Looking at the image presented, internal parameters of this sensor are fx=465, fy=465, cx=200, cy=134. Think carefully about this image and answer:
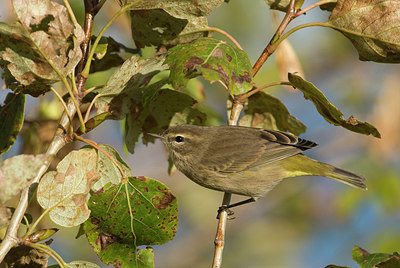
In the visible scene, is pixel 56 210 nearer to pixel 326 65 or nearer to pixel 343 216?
pixel 343 216

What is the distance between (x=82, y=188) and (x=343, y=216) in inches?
184

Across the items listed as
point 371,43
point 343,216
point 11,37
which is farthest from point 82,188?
point 343,216

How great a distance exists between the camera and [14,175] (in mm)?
2201

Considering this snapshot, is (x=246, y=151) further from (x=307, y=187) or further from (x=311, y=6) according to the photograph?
(x=307, y=187)

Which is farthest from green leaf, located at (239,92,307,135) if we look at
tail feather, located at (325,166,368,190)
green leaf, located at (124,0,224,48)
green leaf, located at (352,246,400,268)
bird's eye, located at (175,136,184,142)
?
green leaf, located at (352,246,400,268)

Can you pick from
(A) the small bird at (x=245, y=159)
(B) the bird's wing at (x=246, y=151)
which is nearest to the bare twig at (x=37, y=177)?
(A) the small bird at (x=245, y=159)

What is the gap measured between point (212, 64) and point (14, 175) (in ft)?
4.12

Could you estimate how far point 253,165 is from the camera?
4.78 m

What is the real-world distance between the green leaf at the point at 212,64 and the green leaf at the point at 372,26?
74 cm

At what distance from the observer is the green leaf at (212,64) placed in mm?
2701


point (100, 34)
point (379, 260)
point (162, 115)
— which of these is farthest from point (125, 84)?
point (379, 260)

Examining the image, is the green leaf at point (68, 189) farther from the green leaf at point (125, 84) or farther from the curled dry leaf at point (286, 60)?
the curled dry leaf at point (286, 60)

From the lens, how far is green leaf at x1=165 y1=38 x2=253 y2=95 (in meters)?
2.70

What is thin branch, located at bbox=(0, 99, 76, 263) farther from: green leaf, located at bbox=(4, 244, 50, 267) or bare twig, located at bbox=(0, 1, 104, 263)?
green leaf, located at bbox=(4, 244, 50, 267)
